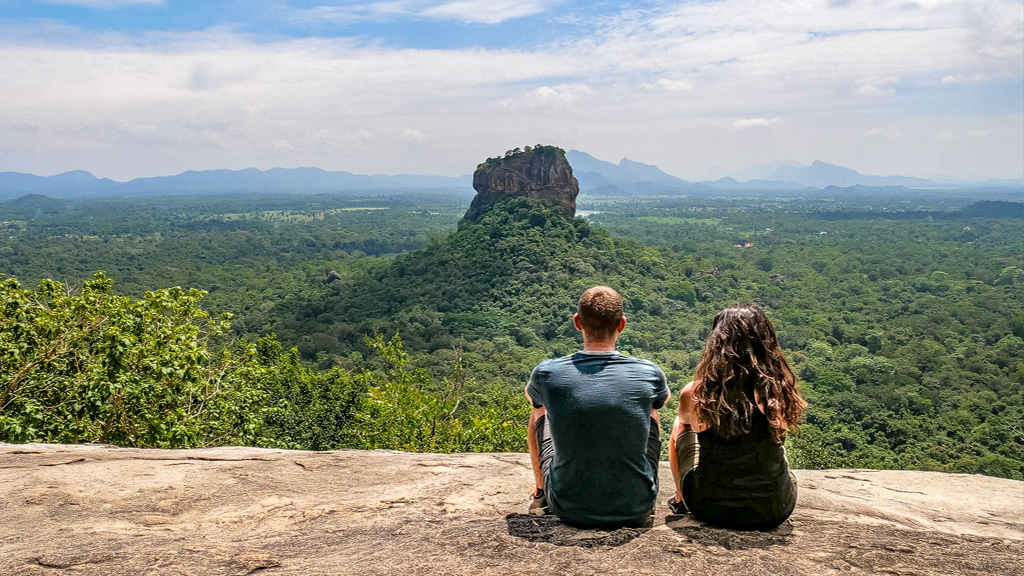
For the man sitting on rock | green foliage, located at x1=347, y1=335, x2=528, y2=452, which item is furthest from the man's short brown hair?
green foliage, located at x1=347, y1=335, x2=528, y2=452

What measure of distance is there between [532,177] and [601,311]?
56407 mm

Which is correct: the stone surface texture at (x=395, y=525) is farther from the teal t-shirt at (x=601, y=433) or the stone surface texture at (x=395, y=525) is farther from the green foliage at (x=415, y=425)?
the green foliage at (x=415, y=425)

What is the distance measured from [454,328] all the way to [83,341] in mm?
34821

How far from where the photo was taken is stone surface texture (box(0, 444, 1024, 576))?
10.3 feet

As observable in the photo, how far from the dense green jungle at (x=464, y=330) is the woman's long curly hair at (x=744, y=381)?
2.80 feet

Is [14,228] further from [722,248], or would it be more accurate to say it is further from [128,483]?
[128,483]

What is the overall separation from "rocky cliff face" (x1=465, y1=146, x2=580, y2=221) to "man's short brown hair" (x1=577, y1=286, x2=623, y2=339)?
56.0 meters

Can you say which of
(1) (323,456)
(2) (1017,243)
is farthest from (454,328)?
(2) (1017,243)

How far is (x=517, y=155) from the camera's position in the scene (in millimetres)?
58750

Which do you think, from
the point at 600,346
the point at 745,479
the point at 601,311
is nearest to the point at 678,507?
the point at 745,479

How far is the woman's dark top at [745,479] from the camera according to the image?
3.39 m

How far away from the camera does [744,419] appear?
10.9 feet

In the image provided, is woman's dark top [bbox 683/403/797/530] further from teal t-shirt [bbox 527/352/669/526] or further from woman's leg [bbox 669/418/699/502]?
teal t-shirt [bbox 527/352/669/526]

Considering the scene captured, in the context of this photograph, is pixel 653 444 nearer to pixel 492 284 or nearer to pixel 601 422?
pixel 601 422
